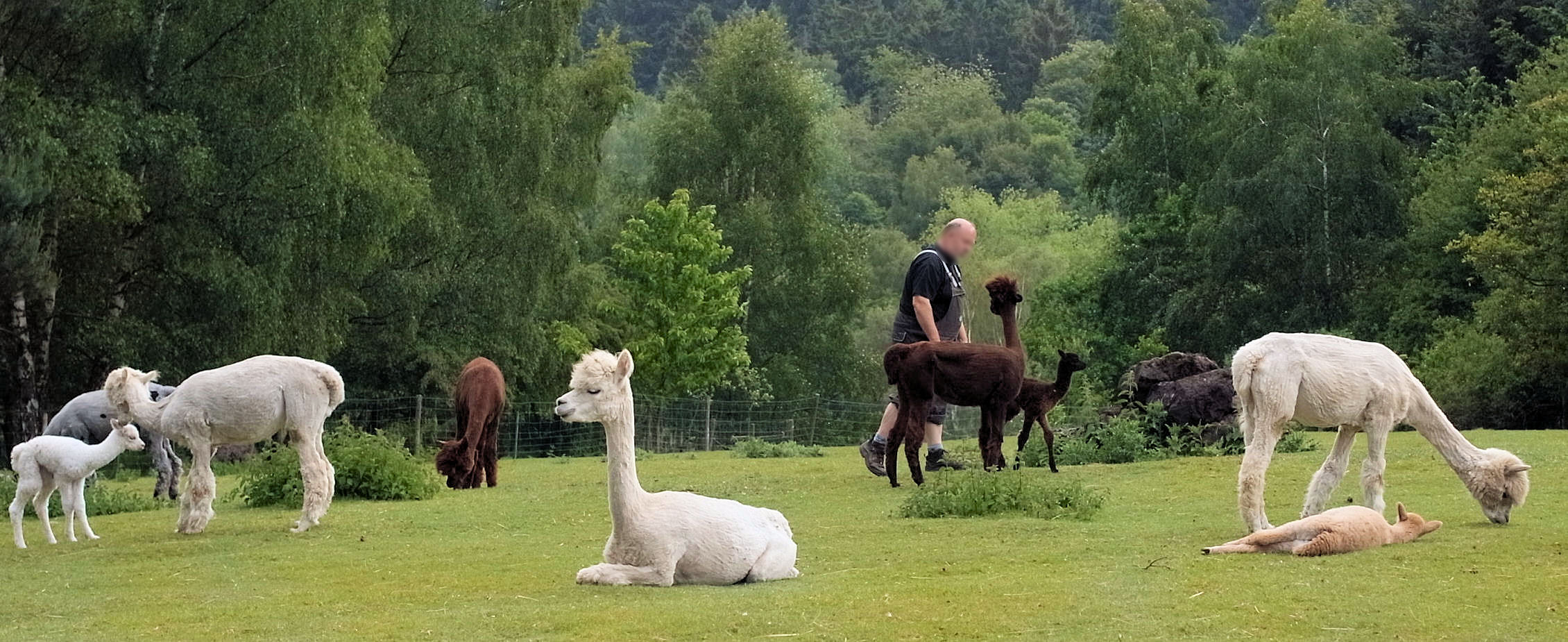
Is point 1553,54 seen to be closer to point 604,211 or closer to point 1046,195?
point 604,211

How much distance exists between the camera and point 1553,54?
49.7 metres

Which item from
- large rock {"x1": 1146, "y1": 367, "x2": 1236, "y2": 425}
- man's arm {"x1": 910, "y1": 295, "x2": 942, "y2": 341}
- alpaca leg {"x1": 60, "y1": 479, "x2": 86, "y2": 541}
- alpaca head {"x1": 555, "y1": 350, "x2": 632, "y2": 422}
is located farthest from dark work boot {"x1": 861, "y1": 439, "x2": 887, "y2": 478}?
alpaca head {"x1": 555, "y1": 350, "x2": 632, "y2": 422}

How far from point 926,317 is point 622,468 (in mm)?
7038

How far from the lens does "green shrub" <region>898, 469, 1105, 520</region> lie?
1342 centimetres

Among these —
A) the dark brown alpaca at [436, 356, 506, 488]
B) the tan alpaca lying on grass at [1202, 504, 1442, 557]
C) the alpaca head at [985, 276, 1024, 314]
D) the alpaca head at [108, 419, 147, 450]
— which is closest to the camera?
the tan alpaca lying on grass at [1202, 504, 1442, 557]

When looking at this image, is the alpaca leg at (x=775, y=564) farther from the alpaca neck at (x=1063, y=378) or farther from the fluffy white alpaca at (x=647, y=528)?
the alpaca neck at (x=1063, y=378)

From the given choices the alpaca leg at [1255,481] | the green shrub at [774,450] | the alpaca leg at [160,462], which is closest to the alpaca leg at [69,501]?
the alpaca leg at [160,462]

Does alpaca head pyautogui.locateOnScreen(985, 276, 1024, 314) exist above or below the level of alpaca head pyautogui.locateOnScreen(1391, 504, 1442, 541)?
above

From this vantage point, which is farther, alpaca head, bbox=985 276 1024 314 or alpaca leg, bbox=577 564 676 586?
alpaca head, bbox=985 276 1024 314

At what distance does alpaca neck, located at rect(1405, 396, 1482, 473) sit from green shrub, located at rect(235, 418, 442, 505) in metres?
9.04

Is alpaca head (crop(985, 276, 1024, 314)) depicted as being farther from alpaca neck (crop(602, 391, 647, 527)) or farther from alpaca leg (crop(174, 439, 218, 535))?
alpaca neck (crop(602, 391, 647, 527))

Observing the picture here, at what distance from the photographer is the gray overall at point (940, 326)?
1697cm

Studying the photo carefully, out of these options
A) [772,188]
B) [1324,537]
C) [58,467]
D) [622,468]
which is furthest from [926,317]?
[772,188]

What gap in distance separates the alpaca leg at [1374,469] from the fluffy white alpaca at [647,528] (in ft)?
13.6
